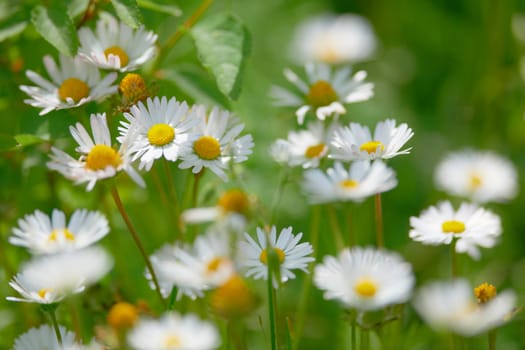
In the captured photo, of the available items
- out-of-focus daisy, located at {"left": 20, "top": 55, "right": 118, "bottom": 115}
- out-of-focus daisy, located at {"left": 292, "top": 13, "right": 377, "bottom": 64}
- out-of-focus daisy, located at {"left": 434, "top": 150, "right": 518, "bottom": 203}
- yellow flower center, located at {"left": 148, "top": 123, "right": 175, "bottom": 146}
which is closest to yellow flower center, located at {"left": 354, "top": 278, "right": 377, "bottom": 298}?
yellow flower center, located at {"left": 148, "top": 123, "right": 175, "bottom": 146}

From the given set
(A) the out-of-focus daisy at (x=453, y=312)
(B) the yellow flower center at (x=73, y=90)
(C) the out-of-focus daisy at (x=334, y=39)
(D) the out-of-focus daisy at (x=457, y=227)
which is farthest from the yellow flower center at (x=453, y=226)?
(C) the out-of-focus daisy at (x=334, y=39)

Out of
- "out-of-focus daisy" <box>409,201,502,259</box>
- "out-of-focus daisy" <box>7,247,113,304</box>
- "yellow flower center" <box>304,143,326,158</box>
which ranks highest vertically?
"yellow flower center" <box>304,143,326,158</box>

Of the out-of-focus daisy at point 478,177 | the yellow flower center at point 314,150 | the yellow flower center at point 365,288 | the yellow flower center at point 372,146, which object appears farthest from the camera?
the out-of-focus daisy at point 478,177

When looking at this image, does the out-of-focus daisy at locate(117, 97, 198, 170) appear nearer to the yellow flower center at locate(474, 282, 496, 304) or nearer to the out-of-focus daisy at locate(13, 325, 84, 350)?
the out-of-focus daisy at locate(13, 325, 84, 350)

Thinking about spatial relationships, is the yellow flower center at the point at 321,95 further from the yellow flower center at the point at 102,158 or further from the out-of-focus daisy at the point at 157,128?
the yellow flower center at the point at 102,158

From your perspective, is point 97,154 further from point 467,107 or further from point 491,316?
point 467,107

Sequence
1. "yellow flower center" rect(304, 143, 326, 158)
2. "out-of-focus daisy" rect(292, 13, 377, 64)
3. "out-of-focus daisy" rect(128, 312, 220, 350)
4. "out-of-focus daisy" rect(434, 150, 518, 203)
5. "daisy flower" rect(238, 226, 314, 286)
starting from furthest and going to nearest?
"out-of-focus daisy" rect(292, 13, 377, 64)
"out-of-focus daisy" rect(434, 150, 518, 203)
"yellow flower center" rect(304, 143, 326, 158)
"daisy flower" rect(238, 226, 314, 286)
"out-of-focus daisy" rect(128, 312, 220, 350)
